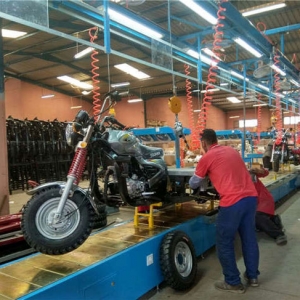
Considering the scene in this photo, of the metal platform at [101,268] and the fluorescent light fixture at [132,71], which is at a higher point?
the fluorescent light fixture at [132,71]

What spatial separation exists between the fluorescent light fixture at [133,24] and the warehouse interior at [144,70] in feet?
0.06

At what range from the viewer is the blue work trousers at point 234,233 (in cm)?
313

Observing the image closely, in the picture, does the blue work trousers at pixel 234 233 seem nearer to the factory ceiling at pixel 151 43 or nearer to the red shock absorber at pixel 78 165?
the red shock absorber at pixel 78 165

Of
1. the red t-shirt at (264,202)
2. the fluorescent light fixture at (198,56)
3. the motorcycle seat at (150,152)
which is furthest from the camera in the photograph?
the fluorescent light fixture at (198,56)

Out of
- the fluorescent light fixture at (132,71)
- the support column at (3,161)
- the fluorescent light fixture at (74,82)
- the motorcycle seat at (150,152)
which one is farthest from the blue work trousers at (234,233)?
the fluorescent light fixture at (74,82)

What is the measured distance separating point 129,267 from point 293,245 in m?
2.93

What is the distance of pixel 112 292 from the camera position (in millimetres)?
2746

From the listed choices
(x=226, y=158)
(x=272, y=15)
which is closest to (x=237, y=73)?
(x=272, y=15)

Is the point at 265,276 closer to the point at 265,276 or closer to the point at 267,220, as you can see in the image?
the point at 265,276

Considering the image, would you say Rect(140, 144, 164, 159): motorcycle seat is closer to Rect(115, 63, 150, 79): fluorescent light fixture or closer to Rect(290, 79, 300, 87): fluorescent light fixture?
Rect(290, 79, 300, 87): fluorescent light fixture

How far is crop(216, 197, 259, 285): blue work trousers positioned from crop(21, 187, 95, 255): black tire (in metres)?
1.36

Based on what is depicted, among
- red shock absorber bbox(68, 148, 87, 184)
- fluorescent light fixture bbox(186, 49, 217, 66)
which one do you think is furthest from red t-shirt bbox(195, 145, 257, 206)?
fluorescent light fixture bbox(186, 49, 217, 66)

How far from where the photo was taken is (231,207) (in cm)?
312

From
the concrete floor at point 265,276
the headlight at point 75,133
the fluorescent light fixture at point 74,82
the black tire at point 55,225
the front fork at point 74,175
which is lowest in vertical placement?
the concrete floor at point 265,276
